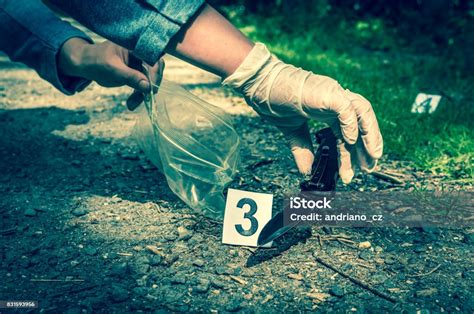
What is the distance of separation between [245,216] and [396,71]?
8.22ft

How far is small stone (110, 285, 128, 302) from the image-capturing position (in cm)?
134

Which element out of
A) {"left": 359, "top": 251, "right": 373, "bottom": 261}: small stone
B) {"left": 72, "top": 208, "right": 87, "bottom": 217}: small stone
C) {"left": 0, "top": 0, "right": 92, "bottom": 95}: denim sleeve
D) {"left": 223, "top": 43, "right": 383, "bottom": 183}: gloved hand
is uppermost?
{"left": 0, "top": 0, "right": 92, "bottom": 95}: denim sleeve

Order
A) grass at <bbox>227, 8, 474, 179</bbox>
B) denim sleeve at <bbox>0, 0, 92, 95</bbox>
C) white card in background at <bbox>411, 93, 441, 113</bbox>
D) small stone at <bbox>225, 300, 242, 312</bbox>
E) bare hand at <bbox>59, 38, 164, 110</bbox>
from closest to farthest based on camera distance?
small stone at <bbox>225, 300, 242, 312</bbox>, bare hand at <bbox>59, 38, 164, 110</bbox>, denim sleeve at <bbox>0, 0, 92, 95</bbox>, grass at <bbox>227, 8, 474, 179</bbox>, white card in background at <bbox>411, 93, 441, 113</bbox>

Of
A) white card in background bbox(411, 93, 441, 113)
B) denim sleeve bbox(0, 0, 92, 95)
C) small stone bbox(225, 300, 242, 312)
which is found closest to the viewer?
small stone bbox(225, 300, 242, 312)

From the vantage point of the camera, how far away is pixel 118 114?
2.82 meters

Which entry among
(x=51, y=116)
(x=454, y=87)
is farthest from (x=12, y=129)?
(x=454, y=87)

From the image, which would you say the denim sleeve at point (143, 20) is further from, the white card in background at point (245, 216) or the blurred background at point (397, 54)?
the blurred background at point (397, 54)

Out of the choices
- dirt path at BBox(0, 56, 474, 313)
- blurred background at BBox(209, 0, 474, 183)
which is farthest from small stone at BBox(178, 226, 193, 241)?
blurred background at BBox(209, 0, 474, 183)

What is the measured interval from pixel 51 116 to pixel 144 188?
1101 mm

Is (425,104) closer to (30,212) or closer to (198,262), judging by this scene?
(198,262)

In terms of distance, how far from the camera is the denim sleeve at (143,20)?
1.37 m

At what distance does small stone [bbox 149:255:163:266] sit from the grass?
1.28 metres

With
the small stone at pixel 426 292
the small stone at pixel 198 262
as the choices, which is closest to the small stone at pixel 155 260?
the small stone at pixel 198 262

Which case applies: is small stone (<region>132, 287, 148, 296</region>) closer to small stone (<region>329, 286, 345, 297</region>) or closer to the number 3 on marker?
the number 3 on marker
